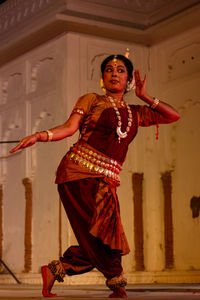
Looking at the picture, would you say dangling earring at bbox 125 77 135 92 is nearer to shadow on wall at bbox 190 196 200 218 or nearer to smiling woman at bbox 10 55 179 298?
smiling woman at bbox 10 55 179 298

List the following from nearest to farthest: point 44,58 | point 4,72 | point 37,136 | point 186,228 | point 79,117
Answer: point 37,136 < point 79,117 < point 186,228 < point 44,58 < point 4,72

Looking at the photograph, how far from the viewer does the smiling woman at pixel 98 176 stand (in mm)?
3219

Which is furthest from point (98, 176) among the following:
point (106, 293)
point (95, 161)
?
point (106, 293)

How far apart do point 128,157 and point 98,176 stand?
9.29ft

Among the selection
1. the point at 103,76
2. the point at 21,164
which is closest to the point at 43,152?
the point at 21,164

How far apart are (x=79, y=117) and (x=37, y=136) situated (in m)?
0.36

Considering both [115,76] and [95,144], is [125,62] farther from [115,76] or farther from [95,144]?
[95,144]

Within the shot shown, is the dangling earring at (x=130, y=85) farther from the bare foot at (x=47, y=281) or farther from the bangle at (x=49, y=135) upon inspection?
the bare foot at (x=47, y=281)

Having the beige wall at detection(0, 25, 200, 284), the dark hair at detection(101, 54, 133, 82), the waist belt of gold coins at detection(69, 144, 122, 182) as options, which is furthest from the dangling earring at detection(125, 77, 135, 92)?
the beige wall at detection(0, 25, 200, 284)

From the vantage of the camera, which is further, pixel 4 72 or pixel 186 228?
pixel 4 72

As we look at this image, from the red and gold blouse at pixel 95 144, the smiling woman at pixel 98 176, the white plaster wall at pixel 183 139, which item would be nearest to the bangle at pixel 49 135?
the smiling woman at pixel 98 176

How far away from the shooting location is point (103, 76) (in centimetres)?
356

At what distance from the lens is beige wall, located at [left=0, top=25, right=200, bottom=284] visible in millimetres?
5887

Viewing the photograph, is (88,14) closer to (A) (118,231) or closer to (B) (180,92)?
(B) (180,92)
